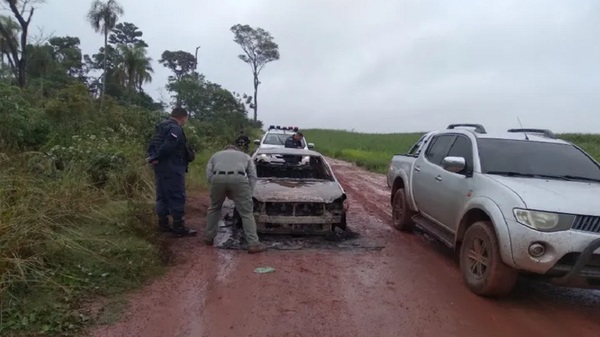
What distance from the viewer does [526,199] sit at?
14.5ft

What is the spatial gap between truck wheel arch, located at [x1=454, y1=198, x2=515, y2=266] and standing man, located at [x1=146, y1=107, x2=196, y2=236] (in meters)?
3.83

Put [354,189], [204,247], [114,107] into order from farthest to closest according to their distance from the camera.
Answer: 1. [114,107]
2. [354,189]
3. [204,247]

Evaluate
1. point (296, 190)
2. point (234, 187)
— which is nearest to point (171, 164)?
point (234, 187)

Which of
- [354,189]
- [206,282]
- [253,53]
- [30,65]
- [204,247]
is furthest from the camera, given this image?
[253,53]

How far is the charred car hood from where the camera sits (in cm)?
674

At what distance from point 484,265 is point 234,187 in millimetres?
3228

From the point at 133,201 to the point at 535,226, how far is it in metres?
5.65

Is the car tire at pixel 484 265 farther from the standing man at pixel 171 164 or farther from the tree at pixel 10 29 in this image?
the tree at pixel 10 29

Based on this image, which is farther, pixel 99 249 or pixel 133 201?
pixel 133 201

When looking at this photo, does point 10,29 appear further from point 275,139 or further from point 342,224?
point 342,224

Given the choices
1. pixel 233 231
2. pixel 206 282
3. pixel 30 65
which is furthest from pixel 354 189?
pixel 30 65

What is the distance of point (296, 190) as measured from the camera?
23.1ft

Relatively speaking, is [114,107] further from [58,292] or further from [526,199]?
[526,199]

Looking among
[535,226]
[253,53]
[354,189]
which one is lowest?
[354,189]
